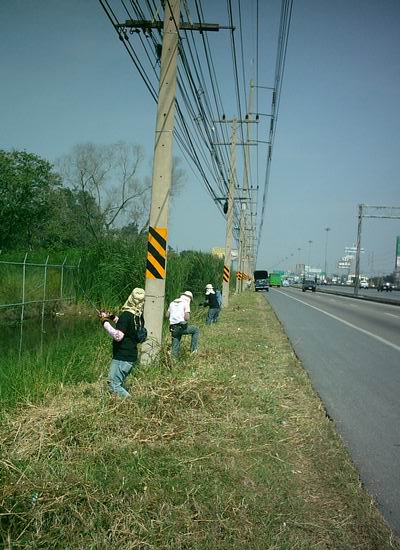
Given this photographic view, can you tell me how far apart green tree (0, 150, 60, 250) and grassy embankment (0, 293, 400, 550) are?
3631cm

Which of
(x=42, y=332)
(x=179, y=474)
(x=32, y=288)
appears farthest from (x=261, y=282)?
(x=179, y=474)

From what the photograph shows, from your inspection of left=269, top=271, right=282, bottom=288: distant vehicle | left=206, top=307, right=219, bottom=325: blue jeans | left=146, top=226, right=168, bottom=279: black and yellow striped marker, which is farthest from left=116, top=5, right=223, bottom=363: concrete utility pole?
left=269, top=271, right=282, bottom=288: distant vehicle

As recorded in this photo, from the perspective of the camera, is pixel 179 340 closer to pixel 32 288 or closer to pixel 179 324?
pixel 179 324

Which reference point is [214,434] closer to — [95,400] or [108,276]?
[95,400]

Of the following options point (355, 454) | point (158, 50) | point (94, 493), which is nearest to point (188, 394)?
point (355, 454)

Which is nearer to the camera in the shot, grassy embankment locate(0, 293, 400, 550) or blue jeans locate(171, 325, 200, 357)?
grassy embankment locate(0, 293, 400, 550)

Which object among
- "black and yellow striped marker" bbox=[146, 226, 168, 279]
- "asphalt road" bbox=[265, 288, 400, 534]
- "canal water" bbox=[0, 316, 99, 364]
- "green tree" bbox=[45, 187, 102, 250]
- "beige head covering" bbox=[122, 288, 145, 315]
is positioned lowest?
"canal water" bbox=[0, 316, 99, 364]

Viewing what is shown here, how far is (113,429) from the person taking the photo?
16.6 feet

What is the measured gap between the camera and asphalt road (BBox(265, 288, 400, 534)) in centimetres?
471

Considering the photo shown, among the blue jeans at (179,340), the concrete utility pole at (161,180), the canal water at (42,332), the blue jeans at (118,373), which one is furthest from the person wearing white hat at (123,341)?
the canal water at (42,332)

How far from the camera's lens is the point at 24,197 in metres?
40.6

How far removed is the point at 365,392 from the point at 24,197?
37.4m

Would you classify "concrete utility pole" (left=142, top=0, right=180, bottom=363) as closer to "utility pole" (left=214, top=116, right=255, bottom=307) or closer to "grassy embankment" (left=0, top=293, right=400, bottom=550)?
"grassy embankment" (left=0, top=293, right=400, bottom=550)

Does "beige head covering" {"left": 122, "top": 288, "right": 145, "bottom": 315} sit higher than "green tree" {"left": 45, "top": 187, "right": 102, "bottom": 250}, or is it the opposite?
"green tree" {"left": 45, "top": 187, "right": 102, "bottom": 250}
